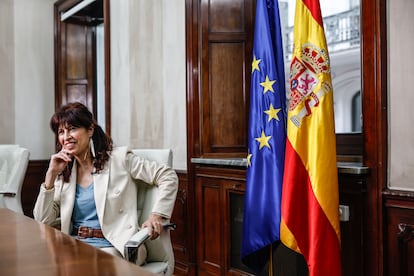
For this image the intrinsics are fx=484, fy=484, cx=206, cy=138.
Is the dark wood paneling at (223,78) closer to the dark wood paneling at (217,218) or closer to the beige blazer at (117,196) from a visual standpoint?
the dark wood paneling at (217,218)

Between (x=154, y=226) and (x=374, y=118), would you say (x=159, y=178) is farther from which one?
(x=374, y=118)

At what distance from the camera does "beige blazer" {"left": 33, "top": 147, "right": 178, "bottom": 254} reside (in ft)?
6.92

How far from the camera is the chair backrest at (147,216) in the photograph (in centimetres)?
203

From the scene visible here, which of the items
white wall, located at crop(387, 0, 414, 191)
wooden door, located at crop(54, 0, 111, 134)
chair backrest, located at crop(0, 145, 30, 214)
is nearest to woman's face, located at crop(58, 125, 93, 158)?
white wall, located at crop(387, 0, 414, 191)

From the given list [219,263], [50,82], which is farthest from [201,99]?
[50,82]

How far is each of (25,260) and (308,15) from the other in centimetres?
164

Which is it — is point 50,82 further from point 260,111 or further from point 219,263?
point 260,111

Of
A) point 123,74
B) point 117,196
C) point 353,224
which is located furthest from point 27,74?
point 353,224

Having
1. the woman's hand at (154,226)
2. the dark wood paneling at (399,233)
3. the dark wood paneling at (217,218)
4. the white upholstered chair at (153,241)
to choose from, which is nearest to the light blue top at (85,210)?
the white upholstered chair at (153,241)

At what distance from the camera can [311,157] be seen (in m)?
2.17

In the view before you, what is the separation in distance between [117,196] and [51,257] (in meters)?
0.96

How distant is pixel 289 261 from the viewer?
8.65 ft

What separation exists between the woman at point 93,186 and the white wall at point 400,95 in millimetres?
997

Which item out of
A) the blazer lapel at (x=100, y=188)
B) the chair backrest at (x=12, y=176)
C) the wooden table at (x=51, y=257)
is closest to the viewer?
the wooden table at (x=51, y=257)
